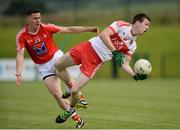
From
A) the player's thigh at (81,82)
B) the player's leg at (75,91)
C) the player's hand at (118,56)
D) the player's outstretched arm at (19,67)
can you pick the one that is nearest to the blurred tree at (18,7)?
the player's outstretched arm at (19,67)

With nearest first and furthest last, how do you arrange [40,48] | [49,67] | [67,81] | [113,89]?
[40,48]
[49,67]
[67,81]
[113,89]

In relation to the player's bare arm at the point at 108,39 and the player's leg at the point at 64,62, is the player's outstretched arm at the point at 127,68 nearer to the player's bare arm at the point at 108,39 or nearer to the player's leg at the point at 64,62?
the player's bare arm at the point at 108,39

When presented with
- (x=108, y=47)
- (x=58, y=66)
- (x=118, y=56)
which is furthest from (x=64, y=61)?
(x=118, y=56)

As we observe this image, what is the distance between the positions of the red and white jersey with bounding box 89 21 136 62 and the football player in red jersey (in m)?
0.62

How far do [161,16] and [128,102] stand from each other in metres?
27.4

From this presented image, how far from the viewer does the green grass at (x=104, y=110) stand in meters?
13.3

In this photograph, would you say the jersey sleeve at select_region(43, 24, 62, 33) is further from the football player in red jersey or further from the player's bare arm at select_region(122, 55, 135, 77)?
the player's bare arm at select_region(122, 55, 135, 77)

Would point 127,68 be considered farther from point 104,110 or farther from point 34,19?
point 104,110

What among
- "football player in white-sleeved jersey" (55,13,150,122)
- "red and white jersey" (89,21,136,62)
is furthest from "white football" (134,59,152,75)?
"red and white jersey" (89,21,136,62)

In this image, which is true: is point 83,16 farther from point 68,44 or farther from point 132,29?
point 132,29

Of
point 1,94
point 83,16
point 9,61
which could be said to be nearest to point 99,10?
point 83,16

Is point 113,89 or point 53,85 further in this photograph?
point 113,89

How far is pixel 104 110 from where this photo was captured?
56.0 ft

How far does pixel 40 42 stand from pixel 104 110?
4945 millimetres
